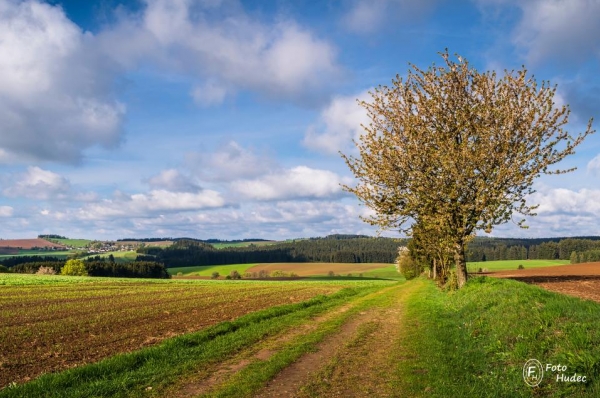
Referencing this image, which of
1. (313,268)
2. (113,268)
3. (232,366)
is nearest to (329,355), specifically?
(232,366)

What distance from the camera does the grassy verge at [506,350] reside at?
8859 mm

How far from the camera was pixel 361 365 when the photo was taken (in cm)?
1198

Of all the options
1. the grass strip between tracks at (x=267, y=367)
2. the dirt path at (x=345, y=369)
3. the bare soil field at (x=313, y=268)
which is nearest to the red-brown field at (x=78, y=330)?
the grass strip between tracks at (x=267, y=367)

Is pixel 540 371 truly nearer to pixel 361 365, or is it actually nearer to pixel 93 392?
pixel 361 365

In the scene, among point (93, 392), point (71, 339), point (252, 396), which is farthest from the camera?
point (71, 339)

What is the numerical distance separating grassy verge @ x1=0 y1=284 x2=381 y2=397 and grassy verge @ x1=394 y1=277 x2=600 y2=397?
19.7ft

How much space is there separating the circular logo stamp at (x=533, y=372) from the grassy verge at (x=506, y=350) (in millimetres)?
109

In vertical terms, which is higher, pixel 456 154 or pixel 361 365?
pixel 456 154

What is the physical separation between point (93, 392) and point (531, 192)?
2764cm

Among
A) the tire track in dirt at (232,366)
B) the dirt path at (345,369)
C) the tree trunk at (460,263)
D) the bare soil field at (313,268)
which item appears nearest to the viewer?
the dirt path at (345,369)

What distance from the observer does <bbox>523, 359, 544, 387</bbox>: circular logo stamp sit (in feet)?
29.9

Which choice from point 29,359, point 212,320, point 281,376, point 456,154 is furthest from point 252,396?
point 456,154

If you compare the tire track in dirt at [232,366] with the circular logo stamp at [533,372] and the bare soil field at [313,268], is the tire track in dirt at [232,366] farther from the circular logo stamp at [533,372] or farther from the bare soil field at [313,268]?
the bare soil field at [313,268]

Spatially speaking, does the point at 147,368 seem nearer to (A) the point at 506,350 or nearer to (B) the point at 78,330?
(A) the point at 506,350
